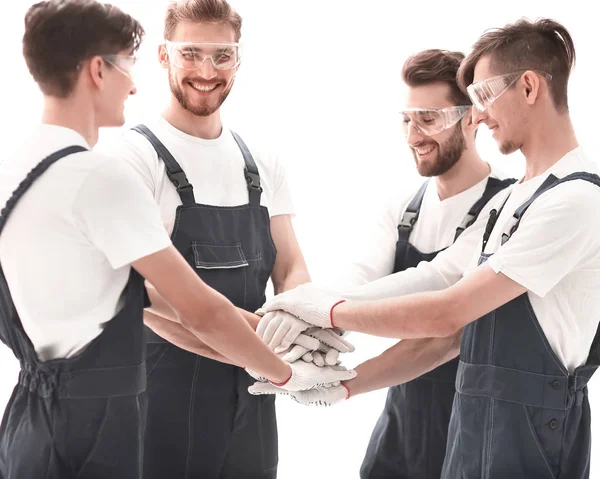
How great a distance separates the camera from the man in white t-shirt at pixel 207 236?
291cm

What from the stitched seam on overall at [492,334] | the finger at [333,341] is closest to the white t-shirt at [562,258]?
the stitched seam on overall at [492,334]

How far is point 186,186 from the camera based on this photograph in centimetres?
293

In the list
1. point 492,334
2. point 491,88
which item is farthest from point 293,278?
point 491,88

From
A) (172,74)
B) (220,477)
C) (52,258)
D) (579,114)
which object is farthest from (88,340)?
(579,114)

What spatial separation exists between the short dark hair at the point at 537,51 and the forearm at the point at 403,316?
71cm

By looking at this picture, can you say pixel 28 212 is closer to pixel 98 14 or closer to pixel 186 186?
pixel 98 14

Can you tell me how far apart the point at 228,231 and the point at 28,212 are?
0.98 m

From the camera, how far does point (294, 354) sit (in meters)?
3.00

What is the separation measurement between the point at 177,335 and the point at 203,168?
1.99 feet

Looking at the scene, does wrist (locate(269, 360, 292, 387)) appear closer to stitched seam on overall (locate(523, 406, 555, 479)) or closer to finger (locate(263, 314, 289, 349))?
finger (locate(263, 314, 289, 349))

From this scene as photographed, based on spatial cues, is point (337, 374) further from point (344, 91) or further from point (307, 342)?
point (344, 91)

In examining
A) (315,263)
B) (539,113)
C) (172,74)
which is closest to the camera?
(539,113)

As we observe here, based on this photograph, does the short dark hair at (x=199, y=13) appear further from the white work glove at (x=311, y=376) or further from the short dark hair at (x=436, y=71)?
the white work glove at (x=311, y=376)

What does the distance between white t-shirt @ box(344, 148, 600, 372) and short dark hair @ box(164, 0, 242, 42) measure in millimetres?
1209
